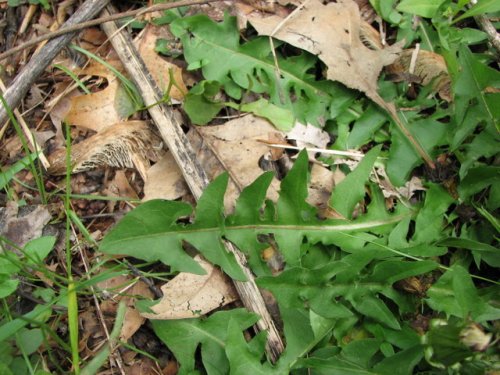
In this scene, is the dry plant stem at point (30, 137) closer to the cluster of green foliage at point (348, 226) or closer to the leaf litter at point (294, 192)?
the leaf litter at point (294, 192)

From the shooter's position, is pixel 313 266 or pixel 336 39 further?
pixel 336 39

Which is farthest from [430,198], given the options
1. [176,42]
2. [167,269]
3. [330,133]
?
[176,42]

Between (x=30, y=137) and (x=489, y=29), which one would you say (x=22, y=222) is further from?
(x=489, y=29)

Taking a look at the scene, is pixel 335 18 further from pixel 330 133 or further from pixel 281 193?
pixel 281 193

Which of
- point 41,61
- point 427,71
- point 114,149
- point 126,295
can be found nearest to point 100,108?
point 114,149

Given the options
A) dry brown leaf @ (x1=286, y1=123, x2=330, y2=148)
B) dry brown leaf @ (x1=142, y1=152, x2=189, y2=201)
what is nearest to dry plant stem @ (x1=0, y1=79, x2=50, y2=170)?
dry brown leaf @ (x1=142, y1=152, x2=189, y2=201)

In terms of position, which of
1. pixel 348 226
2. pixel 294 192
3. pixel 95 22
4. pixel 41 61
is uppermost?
pixel 95 22

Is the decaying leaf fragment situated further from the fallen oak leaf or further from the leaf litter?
the fallen oak leaf
